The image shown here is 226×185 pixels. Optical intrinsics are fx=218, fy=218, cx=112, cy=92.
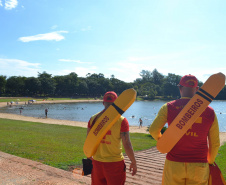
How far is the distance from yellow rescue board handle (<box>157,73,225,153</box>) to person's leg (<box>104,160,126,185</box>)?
0.79 m

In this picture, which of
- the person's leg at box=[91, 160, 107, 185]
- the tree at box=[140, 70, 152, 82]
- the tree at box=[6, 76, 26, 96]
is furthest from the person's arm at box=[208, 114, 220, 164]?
the tree at box=[140, 70, 152, 82]

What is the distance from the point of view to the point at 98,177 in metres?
3.22

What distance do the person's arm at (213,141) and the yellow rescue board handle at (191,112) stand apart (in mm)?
278

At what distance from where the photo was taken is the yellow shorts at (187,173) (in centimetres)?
254

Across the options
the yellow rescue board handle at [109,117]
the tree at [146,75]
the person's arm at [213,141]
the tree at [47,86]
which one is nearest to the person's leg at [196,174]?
the person's arm at [213,141]

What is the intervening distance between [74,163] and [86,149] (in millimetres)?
3167

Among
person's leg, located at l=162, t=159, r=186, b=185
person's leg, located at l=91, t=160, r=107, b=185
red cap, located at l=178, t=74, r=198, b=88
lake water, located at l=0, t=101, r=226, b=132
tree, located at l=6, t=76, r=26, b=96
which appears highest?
tree, located at l=6, t=76, r=26, b=96

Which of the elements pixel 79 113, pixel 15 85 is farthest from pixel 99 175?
pixel 15 85

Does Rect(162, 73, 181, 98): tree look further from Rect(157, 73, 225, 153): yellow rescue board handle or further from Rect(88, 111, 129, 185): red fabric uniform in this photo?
Rect(157, 73, 225, 153): yellow rescue board handle

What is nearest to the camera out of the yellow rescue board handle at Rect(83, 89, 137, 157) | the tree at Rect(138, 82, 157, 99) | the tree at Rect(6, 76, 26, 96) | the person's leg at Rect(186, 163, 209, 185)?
the person's leg at Rect(186, 163, 209, 185)

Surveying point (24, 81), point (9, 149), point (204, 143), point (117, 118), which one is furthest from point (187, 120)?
point (24, 81)

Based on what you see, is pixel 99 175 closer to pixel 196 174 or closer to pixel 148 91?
pixel 196 174

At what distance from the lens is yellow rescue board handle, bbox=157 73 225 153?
2.55m

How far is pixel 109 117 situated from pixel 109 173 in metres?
0.80
